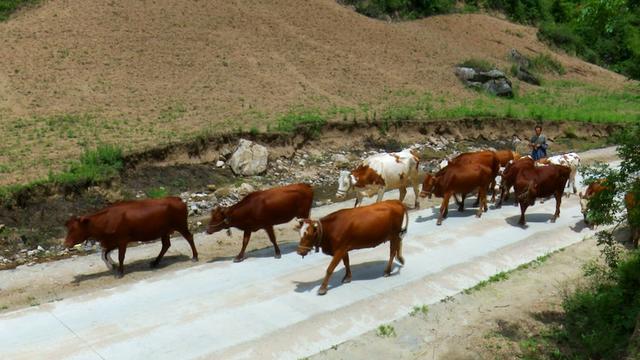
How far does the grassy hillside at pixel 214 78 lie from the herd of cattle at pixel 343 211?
5584 millimetres

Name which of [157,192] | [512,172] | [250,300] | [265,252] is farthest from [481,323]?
[157,192]

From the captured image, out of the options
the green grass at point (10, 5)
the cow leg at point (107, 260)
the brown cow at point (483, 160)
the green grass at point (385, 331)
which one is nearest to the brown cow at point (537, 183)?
the brown cow at point (483, 160)

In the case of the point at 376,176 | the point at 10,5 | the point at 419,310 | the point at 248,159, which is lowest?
the point at 419,310

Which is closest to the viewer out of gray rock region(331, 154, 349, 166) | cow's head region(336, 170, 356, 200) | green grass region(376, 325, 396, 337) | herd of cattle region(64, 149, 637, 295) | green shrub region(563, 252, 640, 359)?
green shrub region(563, 252, 640, 359)

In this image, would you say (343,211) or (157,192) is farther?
(157,192)

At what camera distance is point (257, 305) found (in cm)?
1066

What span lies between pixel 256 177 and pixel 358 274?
925 cm

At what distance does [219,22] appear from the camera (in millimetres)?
34094

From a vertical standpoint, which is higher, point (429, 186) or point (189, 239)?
point (429, 186)

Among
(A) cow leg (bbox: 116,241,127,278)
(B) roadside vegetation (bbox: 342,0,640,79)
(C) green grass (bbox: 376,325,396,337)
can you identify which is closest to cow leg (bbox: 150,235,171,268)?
(A) cow leg (bbox: 116,241,127,278)

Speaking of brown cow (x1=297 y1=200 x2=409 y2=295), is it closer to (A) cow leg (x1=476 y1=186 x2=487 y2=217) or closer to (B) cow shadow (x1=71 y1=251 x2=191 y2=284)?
(B) cow shadow (x1=71 y1=251 x2=191 y2=284)

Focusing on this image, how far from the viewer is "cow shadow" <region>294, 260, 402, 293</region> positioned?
37.7 feet

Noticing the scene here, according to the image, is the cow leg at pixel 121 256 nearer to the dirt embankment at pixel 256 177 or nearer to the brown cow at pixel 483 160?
the dirt embankment at pixel 256 177

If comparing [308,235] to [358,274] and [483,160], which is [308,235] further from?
[483,160]
